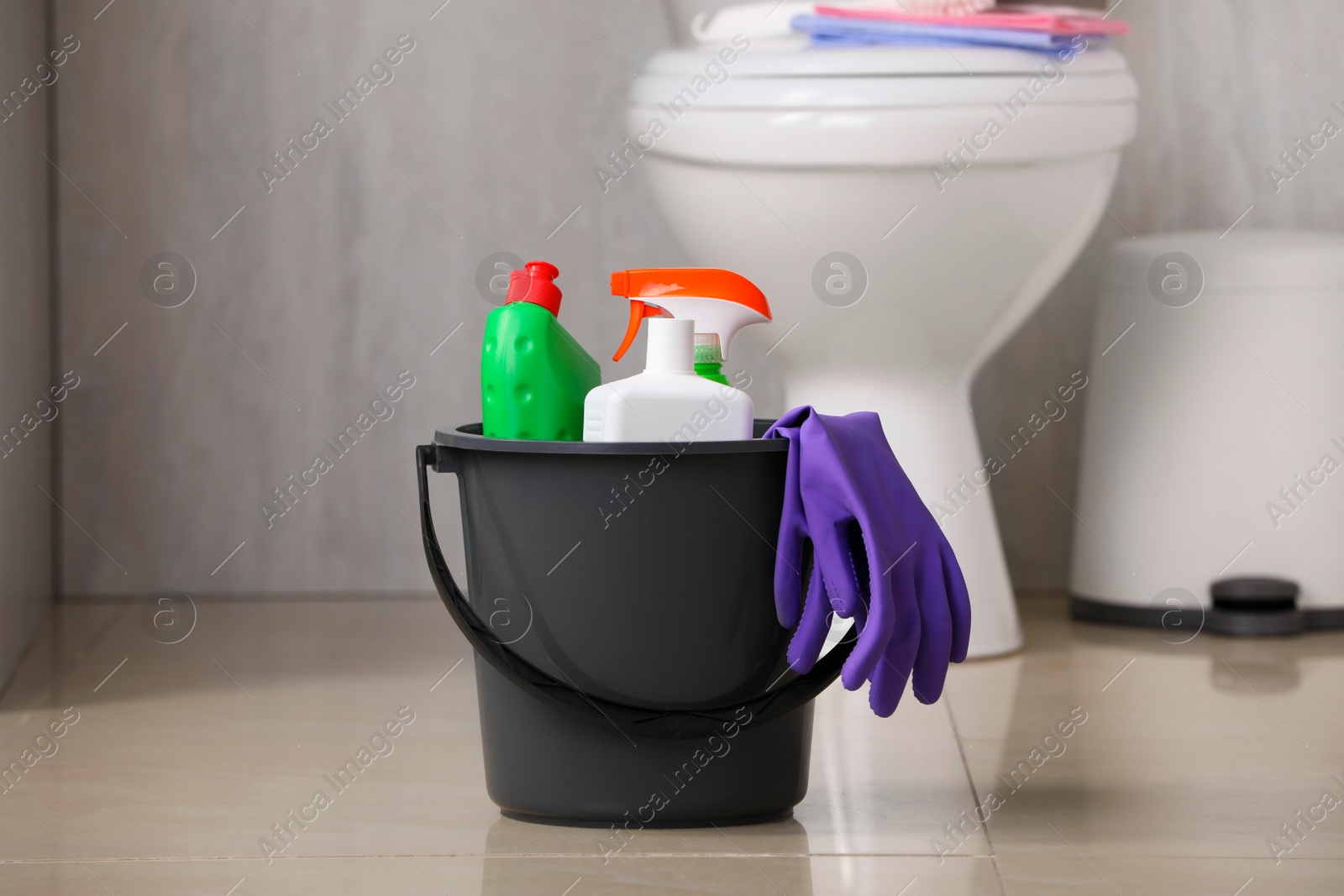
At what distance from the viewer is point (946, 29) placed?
4.04 feet

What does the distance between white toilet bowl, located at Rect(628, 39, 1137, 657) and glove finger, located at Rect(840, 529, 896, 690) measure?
52cm

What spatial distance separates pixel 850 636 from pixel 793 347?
538 millimetres

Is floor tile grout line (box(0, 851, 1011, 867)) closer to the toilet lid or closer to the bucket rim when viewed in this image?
the bucket rim

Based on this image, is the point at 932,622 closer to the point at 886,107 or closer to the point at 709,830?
the point at 709,830

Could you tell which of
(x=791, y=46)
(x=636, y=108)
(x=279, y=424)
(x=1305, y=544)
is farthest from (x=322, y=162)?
(x=1305, y=544)

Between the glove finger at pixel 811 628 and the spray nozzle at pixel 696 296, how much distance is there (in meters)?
0.17

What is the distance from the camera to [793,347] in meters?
1.34

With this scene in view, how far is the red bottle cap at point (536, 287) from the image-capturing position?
0.85 metres

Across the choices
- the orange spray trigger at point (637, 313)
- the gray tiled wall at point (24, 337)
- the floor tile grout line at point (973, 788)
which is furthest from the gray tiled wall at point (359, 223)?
the orange spray trigger at point (637, 313)

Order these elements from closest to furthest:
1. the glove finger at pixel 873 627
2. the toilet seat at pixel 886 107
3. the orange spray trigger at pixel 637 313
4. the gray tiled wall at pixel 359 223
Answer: the glove finger at pixel 873 627 < the orange spray trigger at pixel 637 313 < the toilet seat at pixel 886 107 < the gray tiled wall at pixel 359 223

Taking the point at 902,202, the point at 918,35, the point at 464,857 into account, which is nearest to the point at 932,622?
the point at 464,857

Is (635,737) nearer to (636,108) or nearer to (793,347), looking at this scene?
(793,347)

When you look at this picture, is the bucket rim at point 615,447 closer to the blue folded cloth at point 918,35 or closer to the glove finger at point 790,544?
the glove finger at point 790,544

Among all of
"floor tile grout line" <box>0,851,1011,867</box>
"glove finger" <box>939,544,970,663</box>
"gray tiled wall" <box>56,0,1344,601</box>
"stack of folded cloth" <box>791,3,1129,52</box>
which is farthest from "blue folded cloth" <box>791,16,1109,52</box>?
"floor tile grout line" <box>0,851,1011,867</box>
